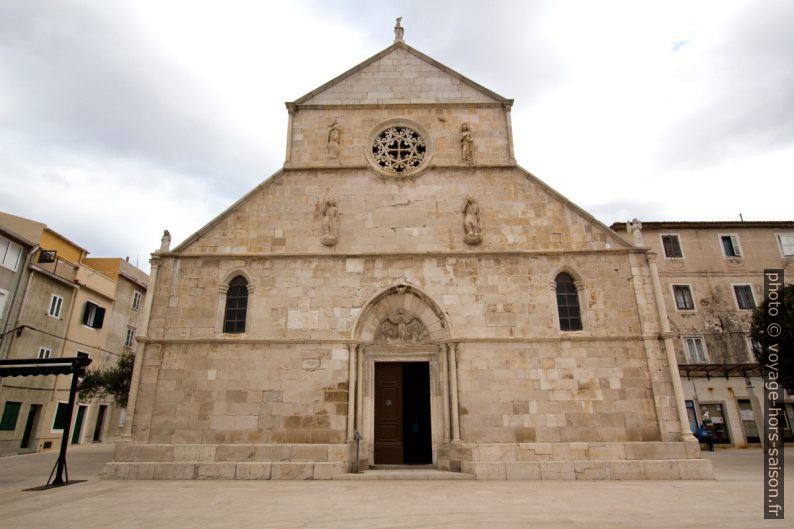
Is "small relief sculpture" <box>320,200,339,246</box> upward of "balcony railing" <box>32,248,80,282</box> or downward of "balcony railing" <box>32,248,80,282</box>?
downward

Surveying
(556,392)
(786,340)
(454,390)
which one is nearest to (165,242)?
(454,390)

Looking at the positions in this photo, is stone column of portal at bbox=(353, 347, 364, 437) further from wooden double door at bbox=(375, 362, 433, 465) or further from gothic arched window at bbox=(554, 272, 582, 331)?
gothic arched window at bbox=(554, 272, 582, 331)

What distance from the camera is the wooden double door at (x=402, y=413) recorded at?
1191 centimetres

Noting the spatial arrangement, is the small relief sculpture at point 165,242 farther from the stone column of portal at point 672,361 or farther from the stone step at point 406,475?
the stone column of portal at point 672,361

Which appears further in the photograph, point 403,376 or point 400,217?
point 400,217

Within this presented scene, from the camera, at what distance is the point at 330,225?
12.8 metres

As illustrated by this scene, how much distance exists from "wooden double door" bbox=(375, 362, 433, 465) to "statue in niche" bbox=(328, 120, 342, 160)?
6482 mm

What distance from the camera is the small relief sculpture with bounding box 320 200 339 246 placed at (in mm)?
12703

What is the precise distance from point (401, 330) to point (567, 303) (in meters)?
4.70

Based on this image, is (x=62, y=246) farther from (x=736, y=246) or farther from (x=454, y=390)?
(x=736, y=246)

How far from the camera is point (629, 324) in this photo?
12078 mm

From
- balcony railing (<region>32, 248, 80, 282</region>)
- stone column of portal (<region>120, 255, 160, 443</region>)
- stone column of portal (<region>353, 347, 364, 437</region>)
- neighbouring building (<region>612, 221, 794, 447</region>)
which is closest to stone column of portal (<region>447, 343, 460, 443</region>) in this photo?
stone column of portal (<region>353, 347, 364, 437</region>)

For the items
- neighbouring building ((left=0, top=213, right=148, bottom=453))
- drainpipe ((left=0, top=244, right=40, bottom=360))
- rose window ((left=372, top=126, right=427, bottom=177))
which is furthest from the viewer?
neighbouring building ((left=0, top=213, right=148, bottom=453))

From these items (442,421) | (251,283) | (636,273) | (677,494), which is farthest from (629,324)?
(251,283)
